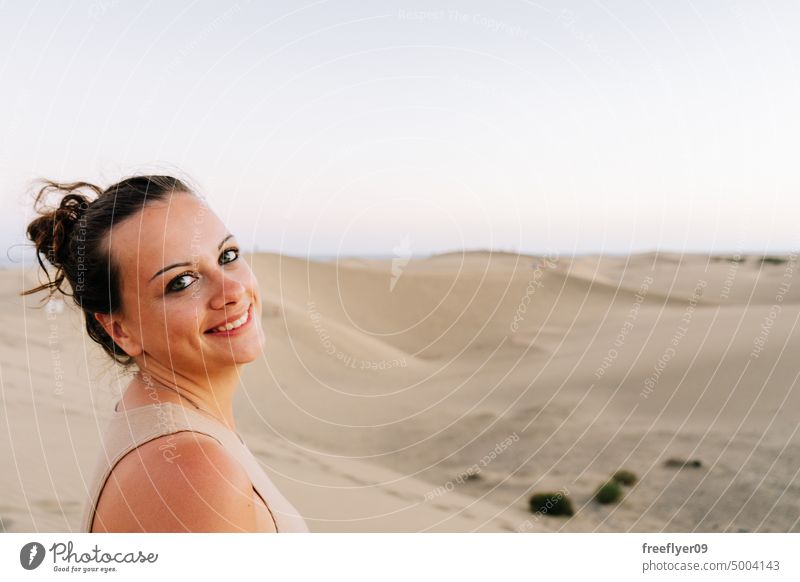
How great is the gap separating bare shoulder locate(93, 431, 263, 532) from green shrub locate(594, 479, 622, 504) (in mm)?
6749

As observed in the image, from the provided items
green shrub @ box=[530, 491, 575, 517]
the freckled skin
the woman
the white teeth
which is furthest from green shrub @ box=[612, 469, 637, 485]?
the white teeth

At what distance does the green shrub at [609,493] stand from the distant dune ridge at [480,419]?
0.12 meters

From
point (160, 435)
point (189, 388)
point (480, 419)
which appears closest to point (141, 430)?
point (160, 435)

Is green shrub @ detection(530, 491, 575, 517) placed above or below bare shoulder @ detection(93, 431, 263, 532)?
below

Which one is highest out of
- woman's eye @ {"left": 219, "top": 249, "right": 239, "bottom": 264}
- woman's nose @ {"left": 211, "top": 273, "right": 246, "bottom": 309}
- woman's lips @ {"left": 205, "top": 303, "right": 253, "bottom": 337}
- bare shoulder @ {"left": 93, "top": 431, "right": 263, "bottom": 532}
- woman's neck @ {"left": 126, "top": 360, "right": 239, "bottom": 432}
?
woman's eye @ {"left": 219, "top": 249, "right": 239, "bottom": 264}

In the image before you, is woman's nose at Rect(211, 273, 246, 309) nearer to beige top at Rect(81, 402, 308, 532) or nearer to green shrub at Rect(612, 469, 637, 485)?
beige top at Rect(81, 402, 308, 532)

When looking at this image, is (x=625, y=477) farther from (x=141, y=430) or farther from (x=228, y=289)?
(x=141, y=430)

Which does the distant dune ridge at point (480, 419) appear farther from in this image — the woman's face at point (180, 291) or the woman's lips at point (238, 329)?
the woman's lips at point (238, 329)

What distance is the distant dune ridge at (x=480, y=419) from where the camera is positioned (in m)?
7.61

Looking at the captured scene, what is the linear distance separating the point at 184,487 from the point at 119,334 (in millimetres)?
1059

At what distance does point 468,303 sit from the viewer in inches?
1198

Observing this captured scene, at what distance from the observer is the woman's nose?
2820 mm

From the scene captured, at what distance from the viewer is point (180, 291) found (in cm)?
278
